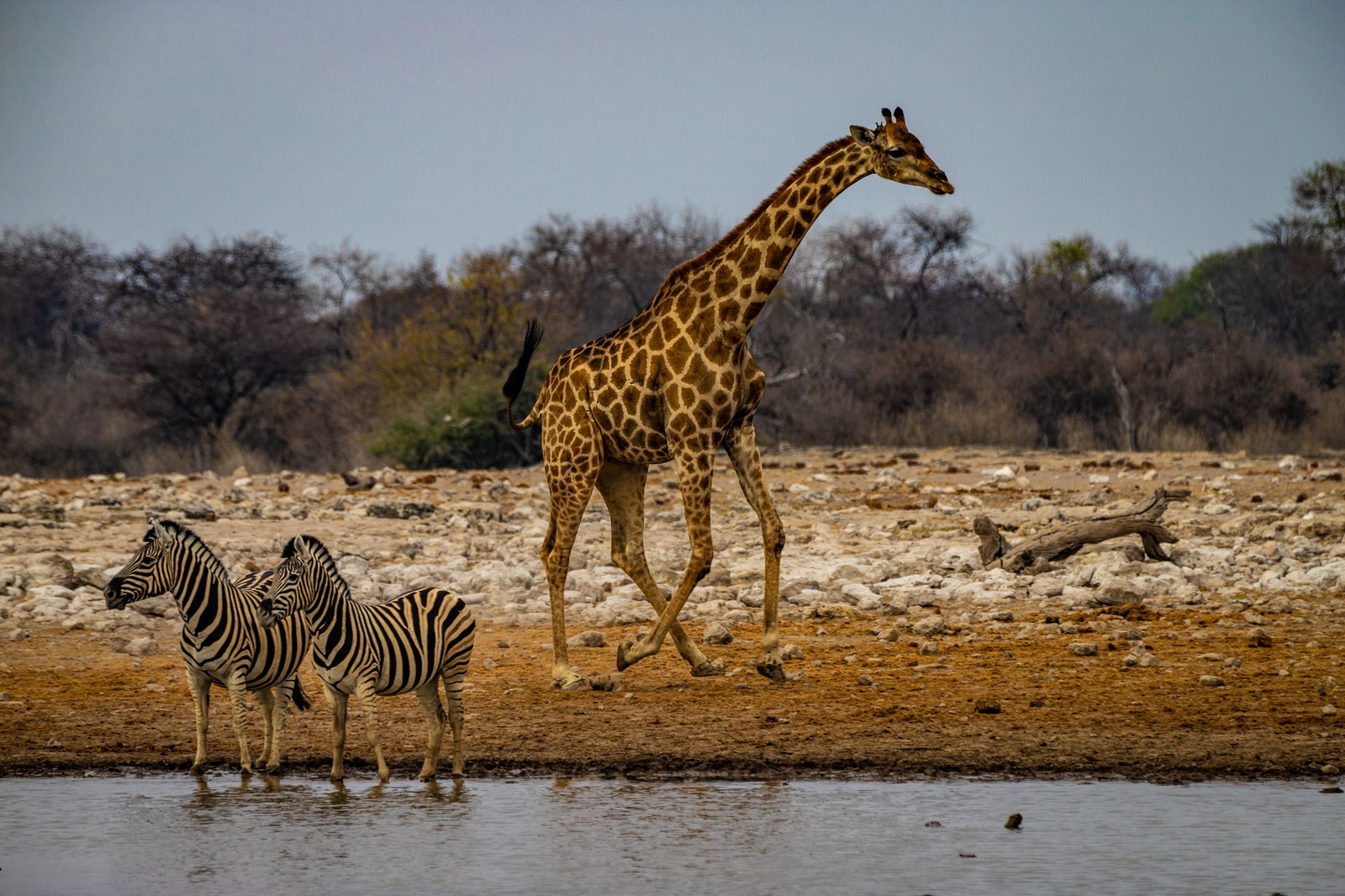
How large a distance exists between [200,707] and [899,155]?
4.87 metres

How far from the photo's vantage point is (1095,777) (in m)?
7.29

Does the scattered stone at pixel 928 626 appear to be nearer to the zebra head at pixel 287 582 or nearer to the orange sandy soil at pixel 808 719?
the orange sandy soil at pixel 808 719

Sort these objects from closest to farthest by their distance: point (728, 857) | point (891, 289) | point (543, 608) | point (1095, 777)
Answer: point (728, 857) → point (1095, 777) → point (543, 608) → point (891, 289)

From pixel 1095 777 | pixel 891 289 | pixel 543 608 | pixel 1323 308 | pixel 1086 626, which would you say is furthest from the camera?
pixel 891 289

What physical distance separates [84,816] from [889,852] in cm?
356

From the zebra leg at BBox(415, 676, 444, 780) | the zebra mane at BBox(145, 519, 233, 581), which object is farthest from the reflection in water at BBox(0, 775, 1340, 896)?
the zebra mane at BBox(145, 519, 233, 581)

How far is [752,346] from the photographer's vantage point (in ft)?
113

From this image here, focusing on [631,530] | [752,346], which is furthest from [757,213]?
Answer: [752,346]

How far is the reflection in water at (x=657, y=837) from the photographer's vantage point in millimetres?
5801

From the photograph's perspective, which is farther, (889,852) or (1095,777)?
(1095,777)

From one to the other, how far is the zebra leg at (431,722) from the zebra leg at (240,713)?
82cm

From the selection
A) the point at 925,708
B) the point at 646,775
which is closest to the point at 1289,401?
the point at 925,708

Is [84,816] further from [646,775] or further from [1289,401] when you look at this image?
[1289,401]

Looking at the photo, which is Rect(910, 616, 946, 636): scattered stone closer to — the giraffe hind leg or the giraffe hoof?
the giraffe hind leg
